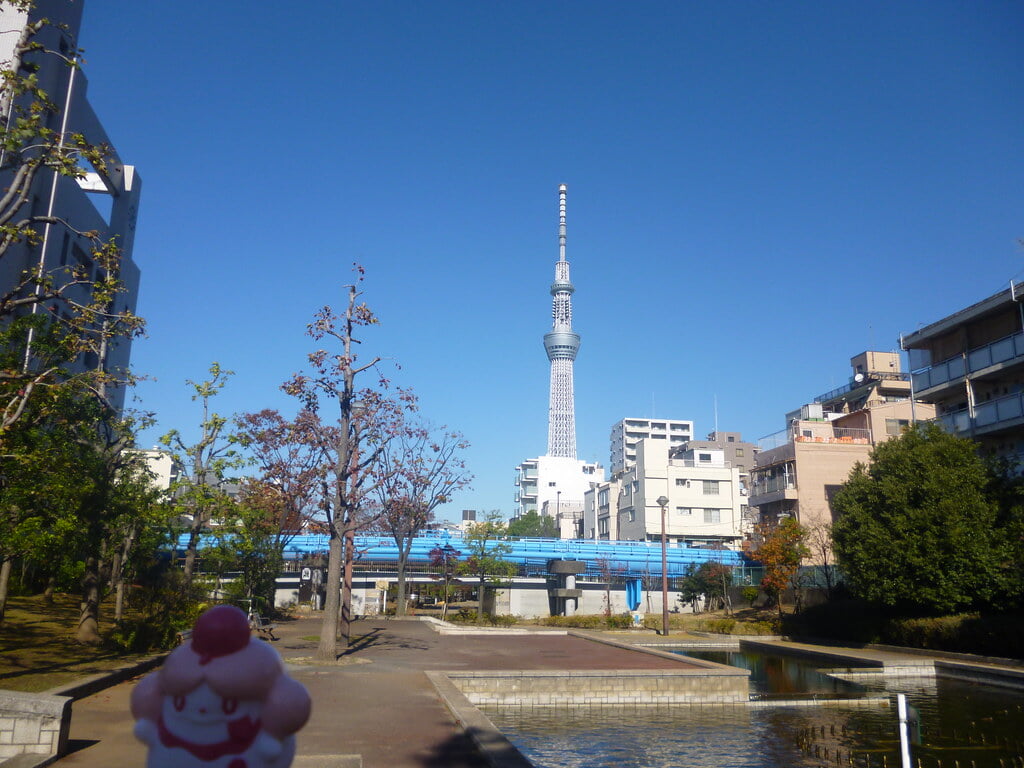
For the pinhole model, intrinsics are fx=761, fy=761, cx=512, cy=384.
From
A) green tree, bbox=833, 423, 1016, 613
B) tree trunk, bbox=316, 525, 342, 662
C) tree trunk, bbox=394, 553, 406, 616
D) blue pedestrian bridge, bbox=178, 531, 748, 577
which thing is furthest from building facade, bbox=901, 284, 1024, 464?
tree trunk, bbox=394, 553, 406, 616

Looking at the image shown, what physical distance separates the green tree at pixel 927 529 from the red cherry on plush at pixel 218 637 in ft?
83.1

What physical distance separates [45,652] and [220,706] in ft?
50.5

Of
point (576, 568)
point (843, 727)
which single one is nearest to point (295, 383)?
point (843, 727)

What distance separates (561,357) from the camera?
15362cm

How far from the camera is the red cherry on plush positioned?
3719mm

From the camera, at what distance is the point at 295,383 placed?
19.5 meters

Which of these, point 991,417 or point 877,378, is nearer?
point 991,417

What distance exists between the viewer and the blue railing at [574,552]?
1986 inches

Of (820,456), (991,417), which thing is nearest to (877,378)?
(820,456)

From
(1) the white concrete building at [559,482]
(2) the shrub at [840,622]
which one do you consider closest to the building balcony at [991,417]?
(2) the shrub at [840,622]

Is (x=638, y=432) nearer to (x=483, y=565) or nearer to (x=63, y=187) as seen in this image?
(x=483, y=565)

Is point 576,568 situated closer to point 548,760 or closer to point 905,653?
point 905,653

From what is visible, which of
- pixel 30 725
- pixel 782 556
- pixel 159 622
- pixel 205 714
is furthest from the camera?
pixel 782 556

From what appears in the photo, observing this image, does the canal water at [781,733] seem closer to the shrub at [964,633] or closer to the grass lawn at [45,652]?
the shrub at [964,633]
